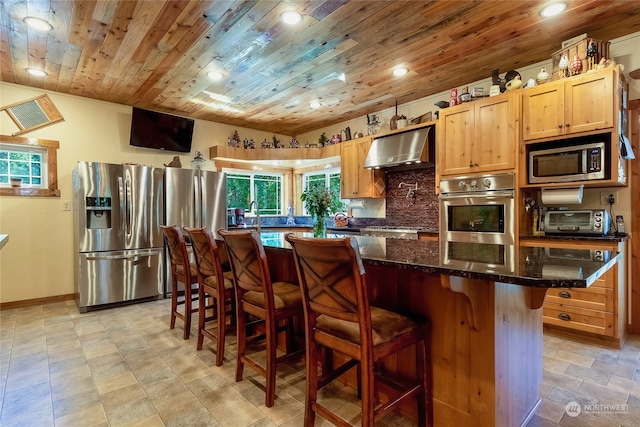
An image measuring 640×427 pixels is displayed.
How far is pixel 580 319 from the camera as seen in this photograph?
2781mm

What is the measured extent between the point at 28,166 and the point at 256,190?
3.12m

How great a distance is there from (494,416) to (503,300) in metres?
0.49

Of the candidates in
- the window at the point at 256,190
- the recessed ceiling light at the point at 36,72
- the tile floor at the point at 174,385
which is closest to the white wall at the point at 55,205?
the recessed ceiling light at the point at 36,72

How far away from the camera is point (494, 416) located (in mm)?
1400

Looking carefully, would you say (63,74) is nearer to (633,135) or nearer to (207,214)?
(207,214)

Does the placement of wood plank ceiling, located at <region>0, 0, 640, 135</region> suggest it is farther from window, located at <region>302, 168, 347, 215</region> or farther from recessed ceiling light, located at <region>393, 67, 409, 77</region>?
window, located at <region>302, 168, 347, 215</region>

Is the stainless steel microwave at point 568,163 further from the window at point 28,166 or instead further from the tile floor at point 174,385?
the window at point 28,166

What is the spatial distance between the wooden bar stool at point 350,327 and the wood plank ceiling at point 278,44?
6.33 feet

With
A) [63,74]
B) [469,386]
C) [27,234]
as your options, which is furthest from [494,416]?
[27,234]

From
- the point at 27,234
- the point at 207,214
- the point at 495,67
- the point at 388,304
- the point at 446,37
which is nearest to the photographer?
the point at 388,304

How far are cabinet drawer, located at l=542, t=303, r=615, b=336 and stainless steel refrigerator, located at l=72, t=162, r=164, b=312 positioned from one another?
14.2 ft

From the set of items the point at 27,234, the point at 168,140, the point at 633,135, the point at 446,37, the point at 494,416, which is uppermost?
the point at 446,37

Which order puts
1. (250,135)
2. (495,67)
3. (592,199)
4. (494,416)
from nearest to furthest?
(494,416), (592,199), (495,67), (250,135)

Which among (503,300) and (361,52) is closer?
(503,300)
